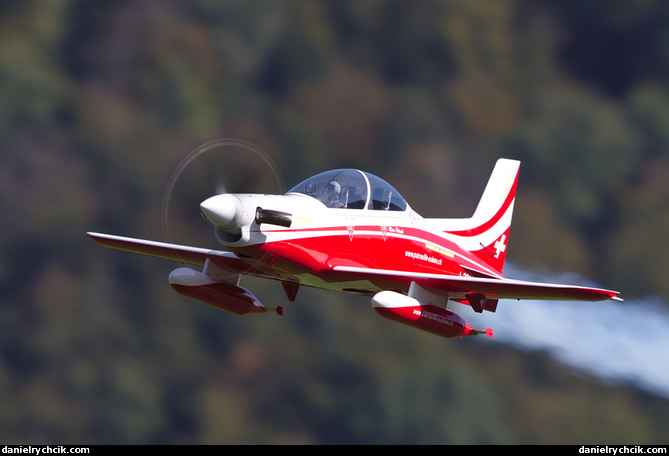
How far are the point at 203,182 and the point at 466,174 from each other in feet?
95.4

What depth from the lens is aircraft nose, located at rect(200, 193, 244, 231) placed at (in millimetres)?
12133

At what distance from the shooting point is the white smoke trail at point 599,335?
1895cm

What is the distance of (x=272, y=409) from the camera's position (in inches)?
1204

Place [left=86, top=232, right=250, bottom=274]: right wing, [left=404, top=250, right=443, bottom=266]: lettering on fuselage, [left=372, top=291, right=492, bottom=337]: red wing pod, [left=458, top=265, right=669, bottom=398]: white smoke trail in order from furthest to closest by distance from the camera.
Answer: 1. [left=458, top=265, right=669, bottom=398]: white smoke trail
2. [left=86, top=232, right=250, bottom=274]: right wing
3. [left=404, top=250, right=443, bottom=266]: lettering on fuselage
4. [left=372, top=291, right=492, bottom=337]: red wing pod

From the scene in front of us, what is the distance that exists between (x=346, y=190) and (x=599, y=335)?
29.1ft

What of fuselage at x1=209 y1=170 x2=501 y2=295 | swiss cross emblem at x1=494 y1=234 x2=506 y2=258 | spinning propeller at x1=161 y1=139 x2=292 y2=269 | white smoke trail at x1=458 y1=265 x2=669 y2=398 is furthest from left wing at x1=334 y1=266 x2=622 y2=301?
white smoke trail at x1=458 y1=265 x2=669 y2=398

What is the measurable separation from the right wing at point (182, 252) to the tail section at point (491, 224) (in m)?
4.11

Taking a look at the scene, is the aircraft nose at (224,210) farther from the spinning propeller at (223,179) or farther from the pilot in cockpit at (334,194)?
the pilot in cockpit at (334,194)

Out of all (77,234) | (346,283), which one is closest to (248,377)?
(77,234)

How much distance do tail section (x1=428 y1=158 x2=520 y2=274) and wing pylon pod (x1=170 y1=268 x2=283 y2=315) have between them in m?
4.03

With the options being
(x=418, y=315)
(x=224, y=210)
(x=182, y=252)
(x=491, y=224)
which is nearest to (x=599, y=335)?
(x=491, y=224)

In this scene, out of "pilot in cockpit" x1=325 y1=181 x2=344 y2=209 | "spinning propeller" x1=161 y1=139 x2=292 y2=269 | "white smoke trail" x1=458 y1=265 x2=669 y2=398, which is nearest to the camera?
"spinning propeller" x1=161 y1=139 x2=292 y2=269

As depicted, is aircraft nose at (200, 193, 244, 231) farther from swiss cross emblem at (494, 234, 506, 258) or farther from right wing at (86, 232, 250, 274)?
swiss cross emblem at (494, 234, 506, 258)

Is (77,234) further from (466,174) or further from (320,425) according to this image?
(466,174)
